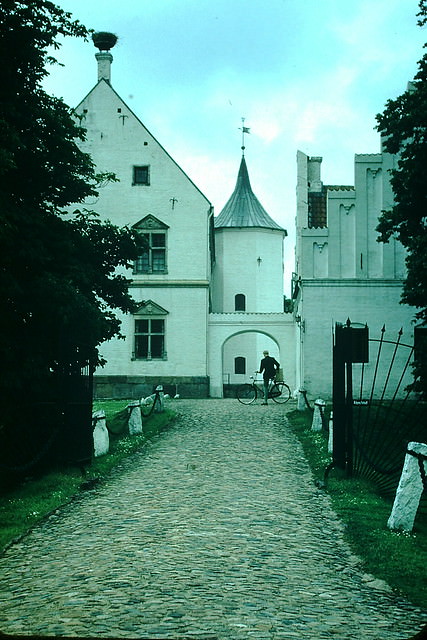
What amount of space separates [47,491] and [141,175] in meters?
24.4

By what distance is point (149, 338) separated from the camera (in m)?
34.7

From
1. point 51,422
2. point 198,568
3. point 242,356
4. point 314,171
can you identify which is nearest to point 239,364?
point 242,356

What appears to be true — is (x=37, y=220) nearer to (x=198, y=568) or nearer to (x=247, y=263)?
(x=198, y=568)

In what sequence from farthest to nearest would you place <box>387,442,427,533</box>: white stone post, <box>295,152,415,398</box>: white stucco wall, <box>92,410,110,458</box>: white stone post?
<box>295,152,415,398</box>: white stucco wall, <box>92,410,110,458</box>: white stone post, <box>387,442,427,533</box>: white stone post

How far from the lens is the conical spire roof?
48.5 metres

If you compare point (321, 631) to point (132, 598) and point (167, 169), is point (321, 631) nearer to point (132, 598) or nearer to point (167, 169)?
point (132, 598)

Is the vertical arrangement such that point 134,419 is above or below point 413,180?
below

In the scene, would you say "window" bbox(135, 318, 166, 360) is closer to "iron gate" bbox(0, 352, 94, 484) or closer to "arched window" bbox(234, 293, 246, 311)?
"arched window" bbox(234, 293, 246, 311)

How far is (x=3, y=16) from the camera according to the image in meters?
12.9

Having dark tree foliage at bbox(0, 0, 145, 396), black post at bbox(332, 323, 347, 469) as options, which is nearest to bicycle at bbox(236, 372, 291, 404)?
dark tree foliage at bbox(0, 0, 145, 396)

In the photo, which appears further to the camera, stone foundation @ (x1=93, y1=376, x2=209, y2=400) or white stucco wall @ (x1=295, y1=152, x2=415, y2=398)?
stone foundation @ (x1=93, y1=376, x2=209, y2=400)

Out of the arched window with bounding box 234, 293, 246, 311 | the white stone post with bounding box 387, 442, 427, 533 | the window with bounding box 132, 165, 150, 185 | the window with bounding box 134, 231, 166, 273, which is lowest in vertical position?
the white stone post with bounding box 387, 442, 427, 533

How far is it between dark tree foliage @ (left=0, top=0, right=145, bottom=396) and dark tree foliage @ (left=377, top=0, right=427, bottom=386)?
21.6 ft

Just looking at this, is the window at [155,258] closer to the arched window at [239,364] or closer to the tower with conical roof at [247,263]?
the tower with conical roof at [247,263]
